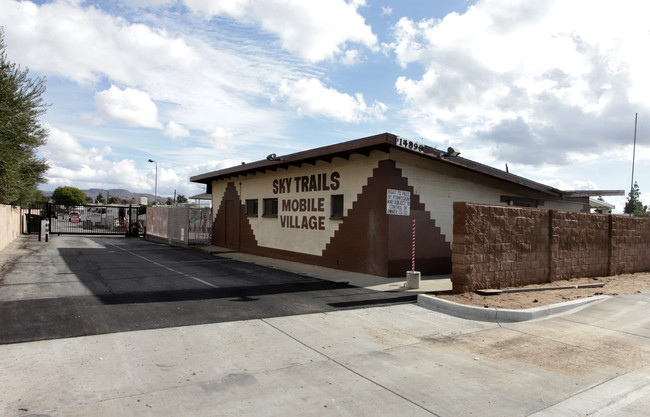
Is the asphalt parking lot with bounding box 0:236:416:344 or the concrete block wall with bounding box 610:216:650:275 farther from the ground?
the concrete block wall with bounding box 610:216:650:275

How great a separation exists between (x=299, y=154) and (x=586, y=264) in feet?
35.2

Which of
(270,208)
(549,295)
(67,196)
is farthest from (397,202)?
(67,196)

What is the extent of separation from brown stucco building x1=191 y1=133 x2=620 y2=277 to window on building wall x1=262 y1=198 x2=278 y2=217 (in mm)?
48

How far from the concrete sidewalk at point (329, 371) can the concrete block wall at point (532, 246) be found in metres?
2.61

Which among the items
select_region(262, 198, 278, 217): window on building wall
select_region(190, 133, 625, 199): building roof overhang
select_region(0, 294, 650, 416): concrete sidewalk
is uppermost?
select_region(190, 133, 625, 199): building roof overhang

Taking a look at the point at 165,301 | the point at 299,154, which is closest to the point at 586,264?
the point at 299,154

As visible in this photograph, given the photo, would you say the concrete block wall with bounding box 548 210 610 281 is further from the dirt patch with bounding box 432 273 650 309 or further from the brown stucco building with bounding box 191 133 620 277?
the brown stucco building with bounding box 191 133 620 277

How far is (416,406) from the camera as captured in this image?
14.0 feet

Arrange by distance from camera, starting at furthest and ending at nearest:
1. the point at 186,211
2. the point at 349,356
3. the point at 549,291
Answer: the point at 186,211
the point at 549,291
the point at 349,356

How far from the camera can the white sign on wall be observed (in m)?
11.4

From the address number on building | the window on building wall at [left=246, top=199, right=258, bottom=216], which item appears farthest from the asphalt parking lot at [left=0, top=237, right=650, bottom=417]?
the window on building wall at [left=246, top=199, right=258, bottom=216]

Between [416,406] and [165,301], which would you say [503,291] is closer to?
[416,406]

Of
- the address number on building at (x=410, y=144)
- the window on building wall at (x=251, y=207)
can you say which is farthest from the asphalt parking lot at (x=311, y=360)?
the window on building wall at (x=251, y=207)

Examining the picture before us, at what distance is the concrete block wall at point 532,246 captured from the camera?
9789 millimetres
